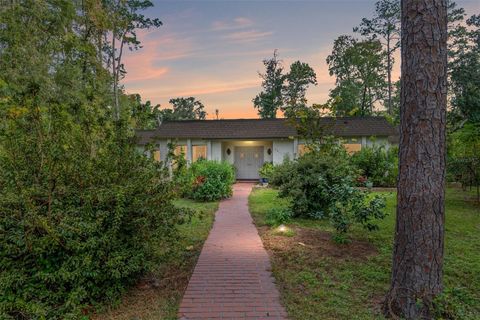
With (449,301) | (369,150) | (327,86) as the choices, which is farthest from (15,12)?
(327,86)

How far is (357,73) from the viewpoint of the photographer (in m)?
29.4

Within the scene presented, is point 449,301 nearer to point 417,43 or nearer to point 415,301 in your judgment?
point 415,301

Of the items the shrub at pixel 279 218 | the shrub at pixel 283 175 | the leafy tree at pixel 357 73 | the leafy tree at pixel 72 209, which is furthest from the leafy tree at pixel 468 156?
the leafy tree at pixel 357 73

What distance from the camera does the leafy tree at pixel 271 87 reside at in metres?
34.7

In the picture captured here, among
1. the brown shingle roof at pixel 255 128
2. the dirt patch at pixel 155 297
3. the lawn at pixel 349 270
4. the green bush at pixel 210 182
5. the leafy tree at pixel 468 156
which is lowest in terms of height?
the dirt patch at pixel 155 297

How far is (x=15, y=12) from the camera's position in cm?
995

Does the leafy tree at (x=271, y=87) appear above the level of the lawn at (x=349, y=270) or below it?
above

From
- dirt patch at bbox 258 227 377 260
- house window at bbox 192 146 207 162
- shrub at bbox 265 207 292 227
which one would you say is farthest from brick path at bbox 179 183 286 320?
house window at bbox 192 146 207 162

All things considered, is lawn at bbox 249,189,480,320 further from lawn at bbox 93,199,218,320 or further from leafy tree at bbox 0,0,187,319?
leafy tree at bbox 0,0,187,319

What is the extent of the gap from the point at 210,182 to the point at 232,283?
25.5 ft

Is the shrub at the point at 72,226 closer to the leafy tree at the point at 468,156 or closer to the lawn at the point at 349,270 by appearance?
the lawn at the point at 349,270

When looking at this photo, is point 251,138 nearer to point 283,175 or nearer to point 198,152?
point 198,152

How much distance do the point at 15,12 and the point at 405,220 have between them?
12982mm

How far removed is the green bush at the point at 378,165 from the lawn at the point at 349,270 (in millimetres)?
6943
